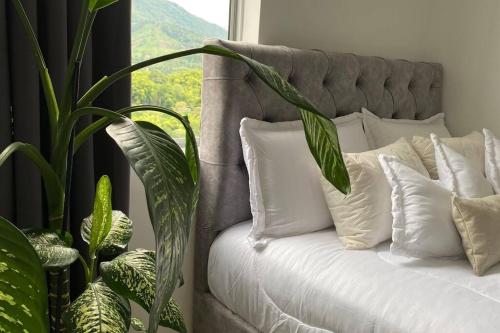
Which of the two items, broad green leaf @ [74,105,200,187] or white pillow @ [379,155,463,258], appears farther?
white pillow @ [379,155,463,258]

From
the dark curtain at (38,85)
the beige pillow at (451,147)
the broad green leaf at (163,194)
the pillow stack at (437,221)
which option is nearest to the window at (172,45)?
the dark curtain at (38,85)

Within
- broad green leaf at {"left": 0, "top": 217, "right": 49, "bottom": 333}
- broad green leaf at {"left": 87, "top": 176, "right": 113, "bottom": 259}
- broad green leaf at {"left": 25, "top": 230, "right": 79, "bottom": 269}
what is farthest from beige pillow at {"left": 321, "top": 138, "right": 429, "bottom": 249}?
broad green leaf at {"left": 0, "top": 217, "right": 49, "bottom": 333}

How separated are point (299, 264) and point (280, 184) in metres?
0.29

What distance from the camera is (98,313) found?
845 mm

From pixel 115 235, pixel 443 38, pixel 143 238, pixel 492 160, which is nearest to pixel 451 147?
pixel 492 160

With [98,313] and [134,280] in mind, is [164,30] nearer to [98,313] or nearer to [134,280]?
[134,280]

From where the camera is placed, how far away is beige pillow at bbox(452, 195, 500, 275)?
1.54 m

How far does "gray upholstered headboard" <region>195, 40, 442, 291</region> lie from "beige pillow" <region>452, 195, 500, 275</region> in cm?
69

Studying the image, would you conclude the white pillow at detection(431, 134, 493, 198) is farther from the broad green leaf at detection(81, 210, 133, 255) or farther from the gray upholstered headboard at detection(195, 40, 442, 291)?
the broad green leaf at detection(81, 210, 133, 255)

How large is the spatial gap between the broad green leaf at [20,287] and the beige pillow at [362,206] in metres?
1.18

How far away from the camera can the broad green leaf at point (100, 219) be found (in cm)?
102

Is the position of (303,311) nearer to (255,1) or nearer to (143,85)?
(143,85)

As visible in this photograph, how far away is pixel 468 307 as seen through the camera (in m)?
1.30

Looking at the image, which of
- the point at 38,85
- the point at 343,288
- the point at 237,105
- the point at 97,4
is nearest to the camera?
the point at 97,4
